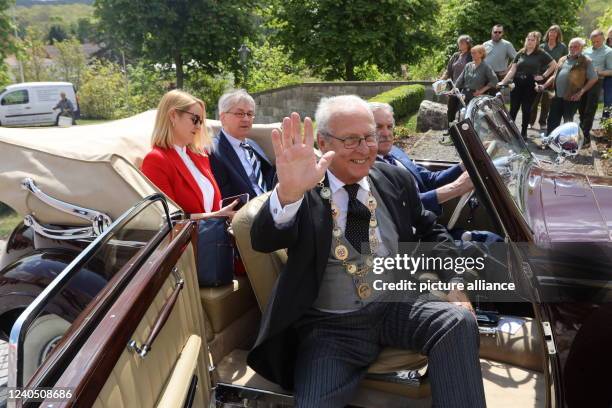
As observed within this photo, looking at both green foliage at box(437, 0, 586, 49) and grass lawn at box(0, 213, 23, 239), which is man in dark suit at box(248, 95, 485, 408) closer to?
grass lawn at box(0, 213, 23, 239)

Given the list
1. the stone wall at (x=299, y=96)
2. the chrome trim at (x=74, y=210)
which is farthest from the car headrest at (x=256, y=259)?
the stone wall at (x=299, y=96)

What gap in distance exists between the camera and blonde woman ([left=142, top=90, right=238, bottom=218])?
286 cm

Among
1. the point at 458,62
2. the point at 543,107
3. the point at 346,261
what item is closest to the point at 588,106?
the point at 543,107

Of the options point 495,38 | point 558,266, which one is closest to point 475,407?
point 558,266

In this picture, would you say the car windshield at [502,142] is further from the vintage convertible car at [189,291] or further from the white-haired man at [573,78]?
the white-haired man at [573,78]

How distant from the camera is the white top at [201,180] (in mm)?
3014

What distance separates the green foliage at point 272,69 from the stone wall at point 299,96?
2.37 metres

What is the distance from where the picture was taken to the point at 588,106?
300 inches

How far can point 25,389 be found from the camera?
99 centimetres

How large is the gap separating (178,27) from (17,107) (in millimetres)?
8047

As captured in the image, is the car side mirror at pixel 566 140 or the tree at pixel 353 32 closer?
the car side mirror at pixel 566 140

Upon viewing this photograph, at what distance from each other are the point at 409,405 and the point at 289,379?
0.48 m

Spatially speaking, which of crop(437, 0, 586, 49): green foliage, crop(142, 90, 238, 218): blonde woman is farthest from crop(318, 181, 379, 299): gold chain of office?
crop(437, 0, 586, 49): green foliage

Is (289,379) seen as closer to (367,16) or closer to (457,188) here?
(457,188)
